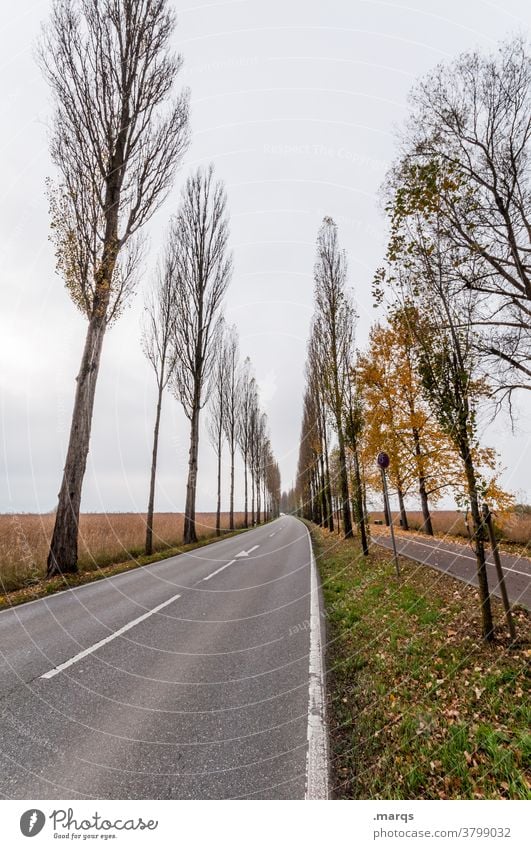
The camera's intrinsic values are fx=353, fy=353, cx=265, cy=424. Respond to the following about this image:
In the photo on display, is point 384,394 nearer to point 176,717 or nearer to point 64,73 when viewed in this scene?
point 176,717

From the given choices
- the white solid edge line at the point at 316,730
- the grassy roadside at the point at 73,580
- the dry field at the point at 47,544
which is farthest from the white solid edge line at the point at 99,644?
the dry field at the point at 47,544

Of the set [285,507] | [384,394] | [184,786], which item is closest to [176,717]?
[184,786]

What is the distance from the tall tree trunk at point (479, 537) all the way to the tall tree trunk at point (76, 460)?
9533 millimetres

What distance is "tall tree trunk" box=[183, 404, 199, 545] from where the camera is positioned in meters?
18.8

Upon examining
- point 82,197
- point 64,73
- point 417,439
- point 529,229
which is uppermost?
point 64,73

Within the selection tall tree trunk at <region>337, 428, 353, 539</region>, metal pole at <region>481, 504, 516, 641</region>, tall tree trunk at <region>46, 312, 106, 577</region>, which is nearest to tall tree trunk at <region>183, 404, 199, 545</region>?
tall tree trunk at <region>337, 428, 353, 539</region>

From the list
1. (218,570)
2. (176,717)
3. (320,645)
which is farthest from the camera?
(218,570)

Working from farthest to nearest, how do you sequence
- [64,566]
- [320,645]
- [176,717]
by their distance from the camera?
[64,566] → [320,645] → [176,717]

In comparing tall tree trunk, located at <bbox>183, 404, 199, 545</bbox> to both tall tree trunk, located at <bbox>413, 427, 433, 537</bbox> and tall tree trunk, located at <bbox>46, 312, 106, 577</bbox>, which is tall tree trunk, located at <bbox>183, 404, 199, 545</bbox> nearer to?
tall tree trunk, located at <bbox>46, 312, 106, 577</bbox>

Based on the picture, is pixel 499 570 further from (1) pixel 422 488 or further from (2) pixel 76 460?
(1) pixel 422 488

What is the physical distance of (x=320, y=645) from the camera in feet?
15.6

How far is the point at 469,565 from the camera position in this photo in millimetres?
9031

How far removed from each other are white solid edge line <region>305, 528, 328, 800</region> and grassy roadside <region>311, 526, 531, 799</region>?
9 centimetres
